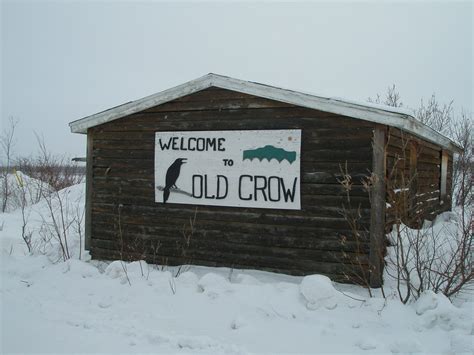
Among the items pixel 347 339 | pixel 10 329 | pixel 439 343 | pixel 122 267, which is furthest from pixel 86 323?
pixel 439 343

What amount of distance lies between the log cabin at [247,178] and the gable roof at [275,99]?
0.02 metres

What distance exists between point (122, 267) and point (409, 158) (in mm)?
5657

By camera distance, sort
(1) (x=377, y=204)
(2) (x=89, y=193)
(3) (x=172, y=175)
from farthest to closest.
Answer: (2) (x=89, y=193), (3) (x=172, y=175), (1) (x=377, y=204)

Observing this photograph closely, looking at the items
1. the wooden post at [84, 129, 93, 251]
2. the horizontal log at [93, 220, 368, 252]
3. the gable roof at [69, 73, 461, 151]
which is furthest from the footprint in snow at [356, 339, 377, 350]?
the wooden post at [84, 129, 93, 251]

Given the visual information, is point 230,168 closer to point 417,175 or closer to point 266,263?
point 266,263

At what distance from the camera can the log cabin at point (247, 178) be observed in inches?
216

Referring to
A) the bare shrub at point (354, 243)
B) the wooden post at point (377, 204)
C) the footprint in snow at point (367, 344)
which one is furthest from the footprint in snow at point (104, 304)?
the wooden post at point (377, 204)

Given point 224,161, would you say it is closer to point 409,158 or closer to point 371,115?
point 371,115

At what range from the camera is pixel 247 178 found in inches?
244

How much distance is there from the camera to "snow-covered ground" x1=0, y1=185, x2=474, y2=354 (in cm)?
382

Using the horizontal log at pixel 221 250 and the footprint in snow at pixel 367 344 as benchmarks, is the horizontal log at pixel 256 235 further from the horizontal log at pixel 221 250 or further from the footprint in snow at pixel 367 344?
the footprint in snow at pixel 367 344

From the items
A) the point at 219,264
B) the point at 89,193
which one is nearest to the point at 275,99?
the point at 219,264

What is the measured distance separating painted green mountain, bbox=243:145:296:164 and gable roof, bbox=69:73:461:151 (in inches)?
30.1

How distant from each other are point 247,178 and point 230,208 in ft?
1.97
